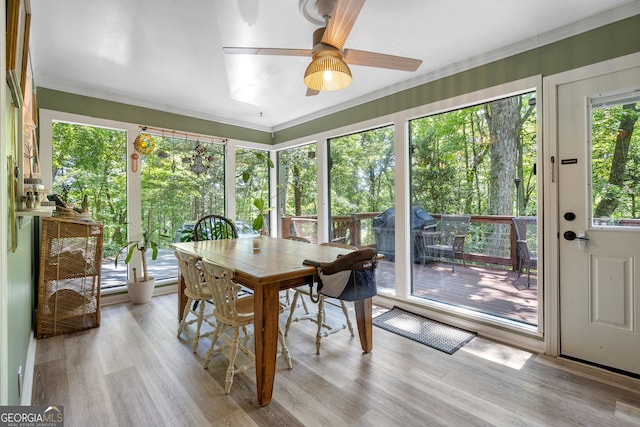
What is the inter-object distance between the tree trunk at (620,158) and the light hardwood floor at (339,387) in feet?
3.89

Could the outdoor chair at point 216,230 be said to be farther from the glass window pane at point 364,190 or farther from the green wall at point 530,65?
the green wall at point 530,65

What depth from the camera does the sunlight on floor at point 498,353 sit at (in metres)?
2.36

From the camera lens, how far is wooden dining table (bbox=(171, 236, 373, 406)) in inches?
72.7

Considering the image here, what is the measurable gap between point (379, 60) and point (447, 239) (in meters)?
2.10

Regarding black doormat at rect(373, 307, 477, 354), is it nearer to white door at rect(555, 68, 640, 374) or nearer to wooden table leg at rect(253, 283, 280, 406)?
white door at rect(555, 68, 640, 374)

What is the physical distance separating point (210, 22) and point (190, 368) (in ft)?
8.37

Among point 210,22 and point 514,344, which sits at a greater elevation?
point 210,22

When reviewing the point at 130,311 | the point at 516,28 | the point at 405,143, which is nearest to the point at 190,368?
the point at 130,311

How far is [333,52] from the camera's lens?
1.84 meters

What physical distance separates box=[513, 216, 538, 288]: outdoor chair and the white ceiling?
1489mm

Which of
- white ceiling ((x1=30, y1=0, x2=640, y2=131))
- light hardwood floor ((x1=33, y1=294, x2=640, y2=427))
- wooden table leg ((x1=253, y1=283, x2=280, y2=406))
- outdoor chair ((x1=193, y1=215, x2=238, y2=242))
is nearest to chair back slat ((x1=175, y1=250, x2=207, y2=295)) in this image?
light hardwood floor ((x1=33, y1=294, x2=640, y2=427))

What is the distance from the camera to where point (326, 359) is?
241 centimetres

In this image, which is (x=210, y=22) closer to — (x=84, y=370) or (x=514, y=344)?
(x=84, y=370)

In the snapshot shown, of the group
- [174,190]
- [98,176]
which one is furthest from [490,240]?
[98,176]
